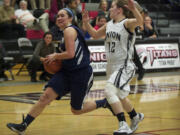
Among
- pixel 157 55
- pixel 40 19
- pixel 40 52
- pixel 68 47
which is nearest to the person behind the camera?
pixel 68 47

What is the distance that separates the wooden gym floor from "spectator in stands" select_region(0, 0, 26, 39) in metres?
2.01

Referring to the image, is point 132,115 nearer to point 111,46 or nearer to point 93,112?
point 111,46

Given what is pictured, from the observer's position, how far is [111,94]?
5.88 meters

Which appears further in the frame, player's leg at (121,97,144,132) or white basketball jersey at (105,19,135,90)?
player's leg at (121,97,144,132)

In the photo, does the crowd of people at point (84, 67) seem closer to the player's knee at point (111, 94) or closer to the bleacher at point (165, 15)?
the player's knee at point (111, 94)

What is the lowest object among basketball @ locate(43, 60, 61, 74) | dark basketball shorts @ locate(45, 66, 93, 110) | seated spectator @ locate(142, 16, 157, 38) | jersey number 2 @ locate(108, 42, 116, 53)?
seated spectator @ locate(142, 16, 157, 38)

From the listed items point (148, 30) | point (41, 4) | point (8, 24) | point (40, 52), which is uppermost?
point (41, 4)

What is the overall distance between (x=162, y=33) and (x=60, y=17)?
13640 mm

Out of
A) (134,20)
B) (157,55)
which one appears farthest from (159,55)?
(134,20)

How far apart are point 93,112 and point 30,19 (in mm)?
7022

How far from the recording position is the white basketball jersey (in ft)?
19.8

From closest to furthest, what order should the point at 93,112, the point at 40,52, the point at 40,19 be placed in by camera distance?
the point at 93,112
the point at 40,52
the point at 40,19

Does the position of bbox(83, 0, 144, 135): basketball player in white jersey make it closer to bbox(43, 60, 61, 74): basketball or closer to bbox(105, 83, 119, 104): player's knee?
bbox(105, 83, 119, 104): player's knee

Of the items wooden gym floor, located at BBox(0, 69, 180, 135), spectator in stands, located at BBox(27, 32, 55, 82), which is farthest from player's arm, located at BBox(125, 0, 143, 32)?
spectator in stands, located at BBox(27, 32, 55, 82)
